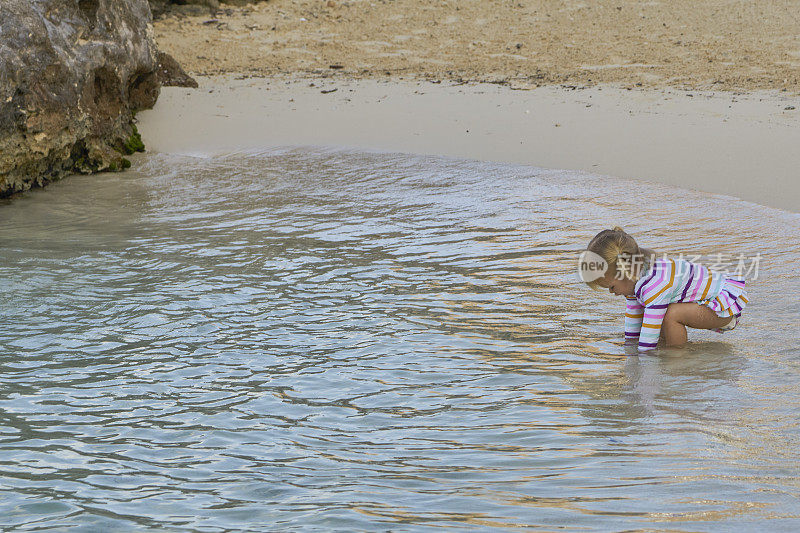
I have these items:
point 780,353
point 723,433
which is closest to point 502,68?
point 780,353

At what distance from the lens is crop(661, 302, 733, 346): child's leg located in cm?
495

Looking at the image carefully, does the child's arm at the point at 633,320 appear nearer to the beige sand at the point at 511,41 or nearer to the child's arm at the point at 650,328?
the child's arm at the point at 650,328

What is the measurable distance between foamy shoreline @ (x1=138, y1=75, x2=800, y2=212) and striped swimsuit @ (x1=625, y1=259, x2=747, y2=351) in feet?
9.13

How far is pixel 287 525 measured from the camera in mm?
3197

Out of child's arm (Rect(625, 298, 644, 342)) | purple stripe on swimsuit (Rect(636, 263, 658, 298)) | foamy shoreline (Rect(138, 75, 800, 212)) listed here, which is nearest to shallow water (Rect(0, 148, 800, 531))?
child's arm (Rect(625, 298, 644, 342))

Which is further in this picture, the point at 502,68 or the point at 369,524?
the point at 502,68

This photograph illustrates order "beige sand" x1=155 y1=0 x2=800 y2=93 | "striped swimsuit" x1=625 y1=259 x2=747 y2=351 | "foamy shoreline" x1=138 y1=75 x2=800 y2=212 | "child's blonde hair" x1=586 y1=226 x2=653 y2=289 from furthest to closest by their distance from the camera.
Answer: "beige sand" x1=155 y1=0 x2=800 y2=93 → "foamy shoreline" x1=138 y1=75 x2=800 y2=212 → "striped swimsuit" x1=625 y1=259 x2=747 y2=351 → "child's blonde hair" x1=586 y1=226 x2=653 y2=289

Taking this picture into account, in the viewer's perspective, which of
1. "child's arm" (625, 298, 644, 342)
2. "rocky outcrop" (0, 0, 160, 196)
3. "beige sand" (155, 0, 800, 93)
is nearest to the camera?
"child's arm" (625, 298, 644, 342)

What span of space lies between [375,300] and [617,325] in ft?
4.79

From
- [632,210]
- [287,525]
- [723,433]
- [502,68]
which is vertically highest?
[502,68]

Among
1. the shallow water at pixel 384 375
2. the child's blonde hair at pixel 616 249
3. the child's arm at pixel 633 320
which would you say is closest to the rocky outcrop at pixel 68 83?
the shallow water at pixel 384 375

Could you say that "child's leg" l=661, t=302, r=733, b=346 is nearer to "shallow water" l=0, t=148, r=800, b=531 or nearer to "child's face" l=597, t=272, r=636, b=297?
"shallow water" l=0, t=148, r=800, b=531

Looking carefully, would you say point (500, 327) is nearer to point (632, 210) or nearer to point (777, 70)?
point (632, 210)

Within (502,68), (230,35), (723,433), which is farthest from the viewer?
(230,35)
